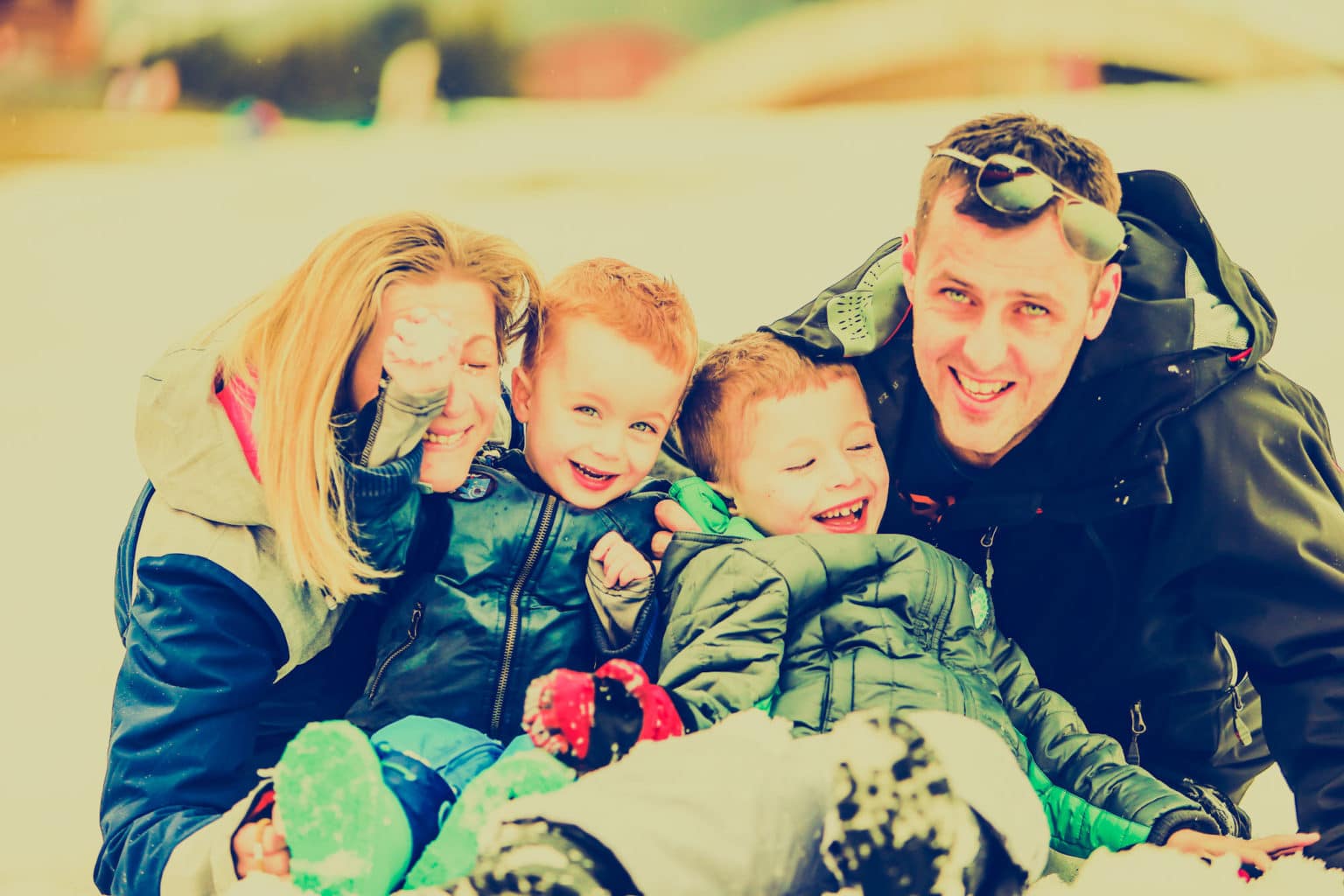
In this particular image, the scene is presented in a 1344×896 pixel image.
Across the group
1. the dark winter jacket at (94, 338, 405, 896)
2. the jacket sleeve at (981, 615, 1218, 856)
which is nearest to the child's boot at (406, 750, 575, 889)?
the dark winter jacket at (94, 338, 405, 896)

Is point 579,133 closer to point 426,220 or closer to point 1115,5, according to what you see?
point 1115,5

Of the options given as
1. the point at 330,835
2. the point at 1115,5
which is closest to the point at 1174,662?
the point at 330,835

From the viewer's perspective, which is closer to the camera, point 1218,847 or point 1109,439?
point 1218,847

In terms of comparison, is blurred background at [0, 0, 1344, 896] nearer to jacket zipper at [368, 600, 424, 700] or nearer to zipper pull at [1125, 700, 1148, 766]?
zipper pull at [1125, 700, 1148, 766]

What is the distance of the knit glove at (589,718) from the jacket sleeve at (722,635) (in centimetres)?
9

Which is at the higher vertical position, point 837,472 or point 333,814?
point 837,472

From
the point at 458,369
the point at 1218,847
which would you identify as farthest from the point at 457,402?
the point at 1218,847

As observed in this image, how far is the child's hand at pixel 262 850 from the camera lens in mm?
1362

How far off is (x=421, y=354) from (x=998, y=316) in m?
0.75

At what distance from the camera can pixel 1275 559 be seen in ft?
5.30

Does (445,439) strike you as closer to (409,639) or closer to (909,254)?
(409,639)

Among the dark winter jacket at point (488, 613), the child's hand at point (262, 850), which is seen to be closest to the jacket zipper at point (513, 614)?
the dark winter jacket at point (488, 613)

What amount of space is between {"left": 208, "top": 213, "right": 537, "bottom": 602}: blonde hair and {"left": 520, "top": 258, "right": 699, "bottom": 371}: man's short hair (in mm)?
93

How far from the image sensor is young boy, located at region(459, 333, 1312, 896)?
3.98ft
